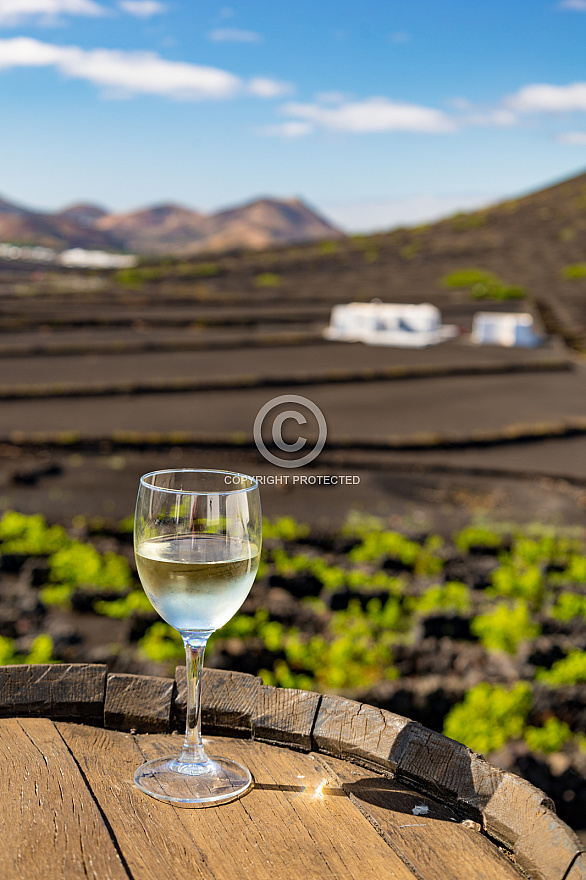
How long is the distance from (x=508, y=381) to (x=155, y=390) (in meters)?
8.93

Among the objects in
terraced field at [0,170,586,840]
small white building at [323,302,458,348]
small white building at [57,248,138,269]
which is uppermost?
small white building at [57,248,138,269]

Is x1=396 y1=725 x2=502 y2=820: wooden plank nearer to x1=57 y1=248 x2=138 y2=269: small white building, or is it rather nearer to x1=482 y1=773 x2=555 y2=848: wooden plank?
x1=482 y1=773 x2=555 y2=848: wooden plank

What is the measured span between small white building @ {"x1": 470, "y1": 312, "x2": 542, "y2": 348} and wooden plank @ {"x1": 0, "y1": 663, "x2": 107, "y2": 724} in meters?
28.0

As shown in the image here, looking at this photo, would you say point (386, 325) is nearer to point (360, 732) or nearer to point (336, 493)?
point (336, 493)

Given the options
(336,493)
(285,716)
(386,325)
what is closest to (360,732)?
(285,716)

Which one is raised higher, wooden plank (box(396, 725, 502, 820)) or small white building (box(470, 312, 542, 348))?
small white building (box(470, 312, 542, 348))

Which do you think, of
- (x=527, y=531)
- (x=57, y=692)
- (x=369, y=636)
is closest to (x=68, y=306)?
(x=527, y=531)

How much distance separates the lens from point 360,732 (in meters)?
1.41

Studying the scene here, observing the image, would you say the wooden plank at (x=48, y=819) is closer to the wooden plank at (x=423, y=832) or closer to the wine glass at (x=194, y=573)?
the wine glass at (x=194, y=573)

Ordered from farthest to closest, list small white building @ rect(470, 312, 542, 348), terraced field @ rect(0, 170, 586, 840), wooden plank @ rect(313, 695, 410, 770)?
small white building @ rect(470, 312, 542, 348), terraced field @ rect(0, 170, 586, 840), wooden plank @ rect(313, 695, 410, 770)

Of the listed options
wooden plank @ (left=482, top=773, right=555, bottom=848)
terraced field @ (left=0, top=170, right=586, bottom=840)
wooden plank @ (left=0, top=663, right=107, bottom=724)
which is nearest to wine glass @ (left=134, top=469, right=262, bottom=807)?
wooden plank @ (left=0, top=663, right=107, bottom=724)

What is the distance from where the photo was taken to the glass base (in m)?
1.22

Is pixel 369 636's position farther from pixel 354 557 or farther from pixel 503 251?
pixel 503 251

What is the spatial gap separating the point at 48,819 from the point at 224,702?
1.47 ft
